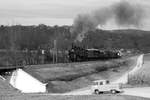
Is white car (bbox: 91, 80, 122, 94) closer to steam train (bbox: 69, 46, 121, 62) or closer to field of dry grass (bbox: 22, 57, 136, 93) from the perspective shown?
field of dry grass (bbox: 22, 57, 136, 93)

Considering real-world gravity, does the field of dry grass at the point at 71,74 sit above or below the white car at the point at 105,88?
below

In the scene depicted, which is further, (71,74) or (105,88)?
(71,74)

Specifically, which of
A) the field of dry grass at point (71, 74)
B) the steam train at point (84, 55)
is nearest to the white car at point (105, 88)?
the field of dry grass at point (71, 74)

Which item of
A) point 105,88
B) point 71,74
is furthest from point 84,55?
point 105,88

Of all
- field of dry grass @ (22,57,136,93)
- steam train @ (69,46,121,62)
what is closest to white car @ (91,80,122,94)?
field of dry grass @ (22,57,136,93)

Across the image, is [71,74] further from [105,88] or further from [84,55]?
[105,88]

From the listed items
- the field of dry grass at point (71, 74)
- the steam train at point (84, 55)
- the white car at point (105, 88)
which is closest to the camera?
the white car at point (105, 88)

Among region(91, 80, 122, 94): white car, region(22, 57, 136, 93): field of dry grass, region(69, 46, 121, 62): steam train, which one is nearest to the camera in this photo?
region(91, 80, 122, 94): white car

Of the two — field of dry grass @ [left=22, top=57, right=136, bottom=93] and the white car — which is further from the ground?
the white car

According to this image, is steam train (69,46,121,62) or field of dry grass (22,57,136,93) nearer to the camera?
field of dry grass (22,57,136,93)

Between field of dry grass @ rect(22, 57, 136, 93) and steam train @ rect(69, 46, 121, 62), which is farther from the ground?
steam train @ rect(69, 46, 121, 62)

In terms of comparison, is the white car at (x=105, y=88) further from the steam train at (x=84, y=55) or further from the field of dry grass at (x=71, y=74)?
the steam train at (x=84, y=55)

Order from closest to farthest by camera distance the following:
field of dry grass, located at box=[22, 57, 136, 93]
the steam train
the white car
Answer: the white car < field of dry grass, located at box=[22, 57, 136, 93] < the steam train

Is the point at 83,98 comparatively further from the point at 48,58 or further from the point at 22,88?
the point at 48,58
